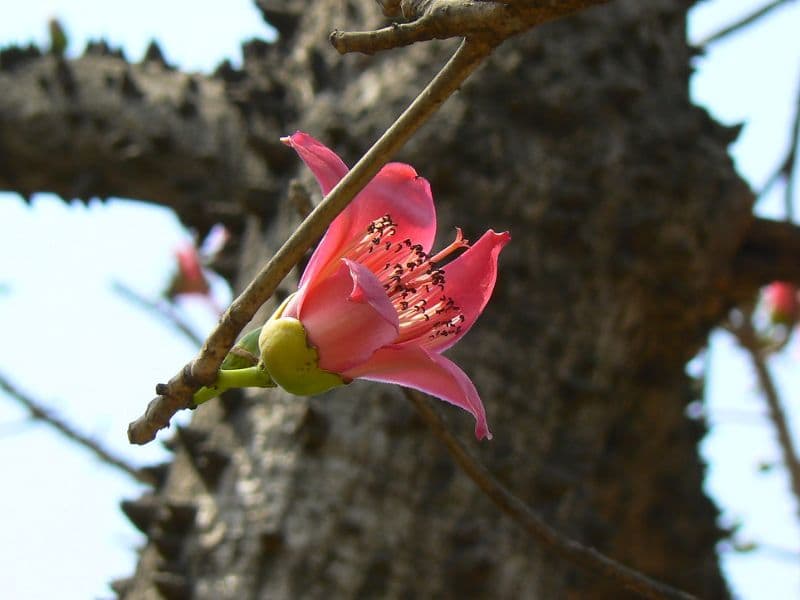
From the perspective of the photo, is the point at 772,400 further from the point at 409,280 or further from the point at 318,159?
the point at 318,159

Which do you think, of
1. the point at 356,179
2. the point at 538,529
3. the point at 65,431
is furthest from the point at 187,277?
the point at 356,179

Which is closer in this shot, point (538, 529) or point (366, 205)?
point (366, 205)

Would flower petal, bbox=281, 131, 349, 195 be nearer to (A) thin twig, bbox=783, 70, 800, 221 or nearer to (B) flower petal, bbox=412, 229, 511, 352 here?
(B) flower petal, bbox=412, 229, 511, 352

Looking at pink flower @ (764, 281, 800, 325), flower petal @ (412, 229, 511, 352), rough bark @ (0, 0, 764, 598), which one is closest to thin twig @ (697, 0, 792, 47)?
rough bark @ (0, 0, 764, 598)

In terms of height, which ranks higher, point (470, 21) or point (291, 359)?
point (470, 21)

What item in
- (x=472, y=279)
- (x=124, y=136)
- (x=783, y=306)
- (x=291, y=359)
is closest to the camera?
(x=291, y=359)

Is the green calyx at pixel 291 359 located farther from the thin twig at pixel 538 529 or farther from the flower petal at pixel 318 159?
the thin twig at pixel 538 529
